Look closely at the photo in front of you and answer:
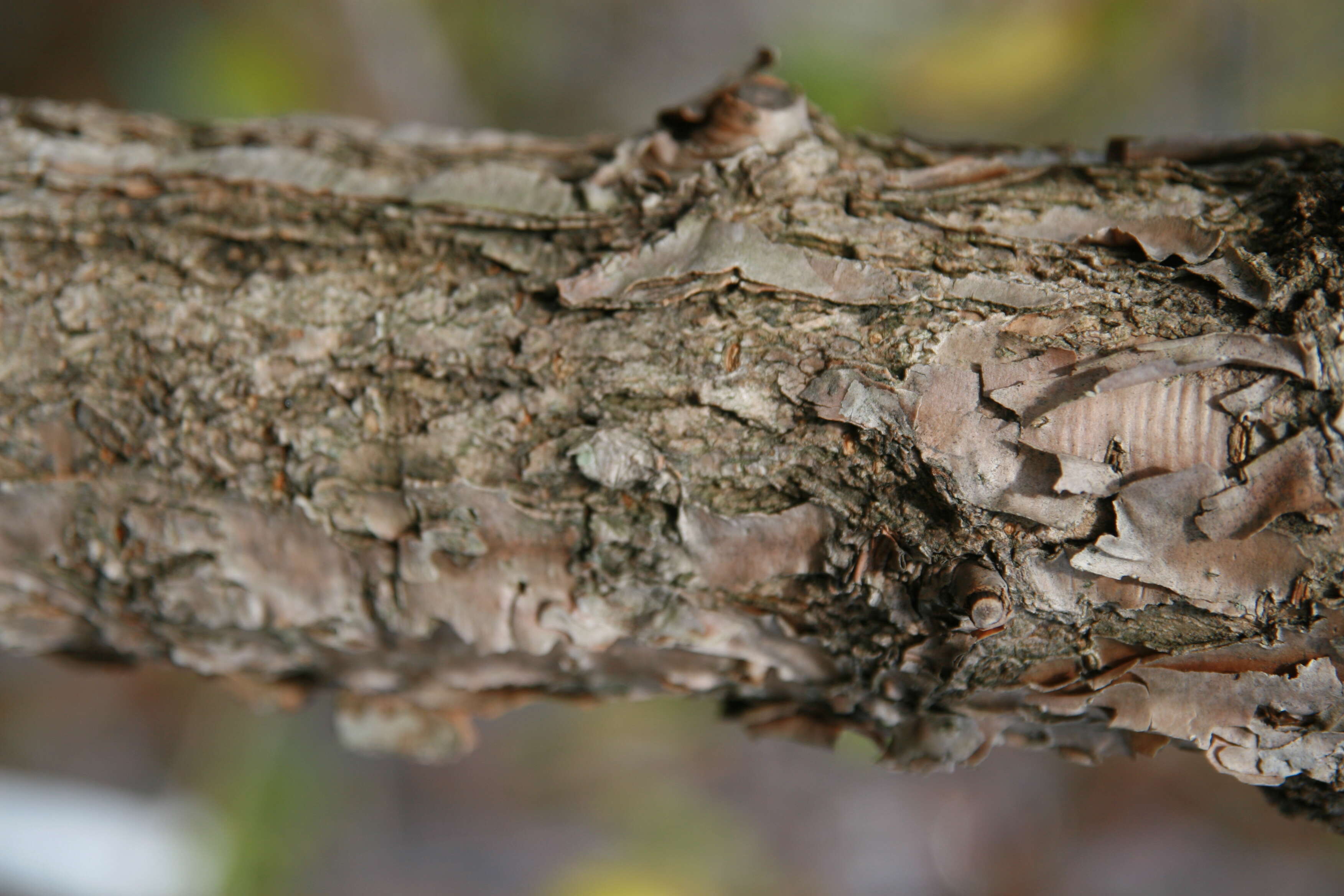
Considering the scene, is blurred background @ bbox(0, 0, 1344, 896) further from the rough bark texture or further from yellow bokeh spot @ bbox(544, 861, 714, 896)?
the rough bark texture

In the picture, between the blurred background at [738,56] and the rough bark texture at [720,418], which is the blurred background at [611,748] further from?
the rough bark texture at [720,418]

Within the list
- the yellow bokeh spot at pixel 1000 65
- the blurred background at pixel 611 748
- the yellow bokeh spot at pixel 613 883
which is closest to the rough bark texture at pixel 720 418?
the blurred background at pixel 611 748

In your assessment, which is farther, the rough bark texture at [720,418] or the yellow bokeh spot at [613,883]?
the yellow bokeh spot at [613,883]

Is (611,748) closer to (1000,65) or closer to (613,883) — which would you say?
(613,883)

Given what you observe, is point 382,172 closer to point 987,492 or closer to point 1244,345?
point 987,492

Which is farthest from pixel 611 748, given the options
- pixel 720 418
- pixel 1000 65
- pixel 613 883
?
pixel 1000 65

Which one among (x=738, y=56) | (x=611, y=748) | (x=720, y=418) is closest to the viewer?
(x=720, y=418)
